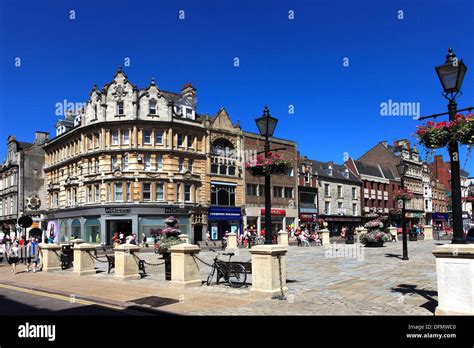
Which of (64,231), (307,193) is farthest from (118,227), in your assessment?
(307,193)

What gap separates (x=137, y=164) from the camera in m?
40.2

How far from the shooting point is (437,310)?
732 cm

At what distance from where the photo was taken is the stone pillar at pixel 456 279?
6930 millimetres

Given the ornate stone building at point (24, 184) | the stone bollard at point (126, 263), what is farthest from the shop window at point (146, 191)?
the stone bollard at point (126, 263)

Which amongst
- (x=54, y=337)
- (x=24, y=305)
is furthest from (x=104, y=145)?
(x=54, y=337)

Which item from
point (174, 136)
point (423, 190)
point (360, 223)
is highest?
point (174, 136)

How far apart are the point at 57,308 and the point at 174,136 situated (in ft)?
110

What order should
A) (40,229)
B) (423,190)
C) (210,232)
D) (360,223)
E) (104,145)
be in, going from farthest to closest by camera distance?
(423,190)
(360,223)
(40,229)
(210,232)
(104,145)

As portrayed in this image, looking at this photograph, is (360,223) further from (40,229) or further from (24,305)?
(24,305)

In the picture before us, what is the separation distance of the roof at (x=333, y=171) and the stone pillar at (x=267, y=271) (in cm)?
4709

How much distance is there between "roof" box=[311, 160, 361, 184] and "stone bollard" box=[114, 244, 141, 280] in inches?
1740

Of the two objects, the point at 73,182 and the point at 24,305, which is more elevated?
the point at 73,182

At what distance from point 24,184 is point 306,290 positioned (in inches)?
1986

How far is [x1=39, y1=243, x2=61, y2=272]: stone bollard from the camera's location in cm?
1792
